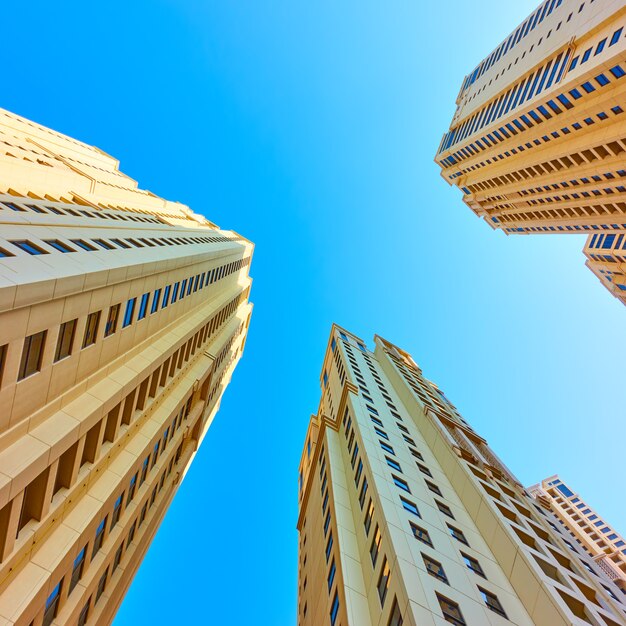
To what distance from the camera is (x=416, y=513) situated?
33062 millimetres

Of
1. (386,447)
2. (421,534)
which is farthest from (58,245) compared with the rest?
(386,447)

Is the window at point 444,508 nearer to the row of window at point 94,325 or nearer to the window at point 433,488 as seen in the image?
the window at point 433,488

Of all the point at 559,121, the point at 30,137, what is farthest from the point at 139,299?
the point at 30,137

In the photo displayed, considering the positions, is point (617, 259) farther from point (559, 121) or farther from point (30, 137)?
point (30, 137)

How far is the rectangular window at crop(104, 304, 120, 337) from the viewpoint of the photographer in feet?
95.2

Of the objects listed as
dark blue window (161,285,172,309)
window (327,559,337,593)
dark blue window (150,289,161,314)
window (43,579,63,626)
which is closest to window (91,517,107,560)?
window (43,579,63,626)

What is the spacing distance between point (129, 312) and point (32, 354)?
11.4 meters

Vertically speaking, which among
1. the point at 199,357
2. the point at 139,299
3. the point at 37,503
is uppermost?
the point at 199,357

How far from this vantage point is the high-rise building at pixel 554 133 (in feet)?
150

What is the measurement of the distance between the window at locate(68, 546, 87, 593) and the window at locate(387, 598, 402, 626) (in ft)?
61.8

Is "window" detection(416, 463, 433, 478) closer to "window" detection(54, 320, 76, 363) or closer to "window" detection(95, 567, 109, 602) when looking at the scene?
"window" detection(95, 567, 109, 602)

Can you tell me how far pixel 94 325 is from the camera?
27109 millimetres

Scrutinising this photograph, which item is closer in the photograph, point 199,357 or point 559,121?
point 559,121

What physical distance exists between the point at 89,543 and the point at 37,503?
6837mm
